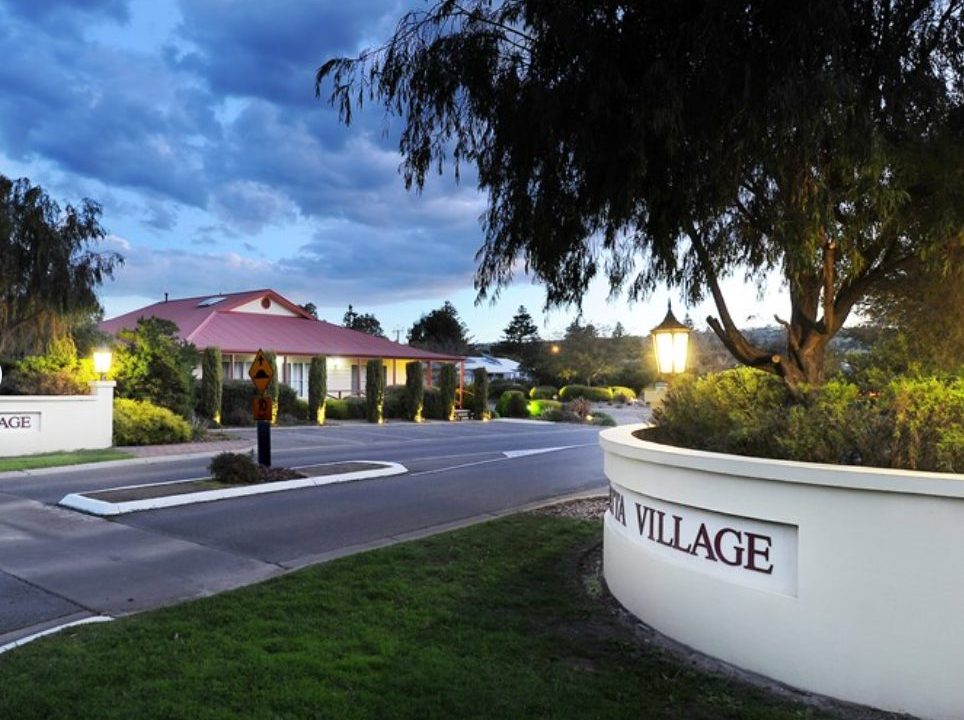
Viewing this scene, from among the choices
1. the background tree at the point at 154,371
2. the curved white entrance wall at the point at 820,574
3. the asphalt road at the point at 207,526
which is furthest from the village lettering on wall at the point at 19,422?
the curved white entrance wall at the point at 820,574

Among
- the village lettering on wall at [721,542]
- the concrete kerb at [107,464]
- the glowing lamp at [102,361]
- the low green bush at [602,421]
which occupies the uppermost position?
the glowing lamp at [102,361]

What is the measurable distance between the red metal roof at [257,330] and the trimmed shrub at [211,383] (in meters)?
5.94

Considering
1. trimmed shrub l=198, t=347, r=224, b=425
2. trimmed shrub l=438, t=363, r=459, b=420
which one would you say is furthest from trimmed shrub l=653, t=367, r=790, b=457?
trimmed shrub l=438, t=363, r=459, b=420

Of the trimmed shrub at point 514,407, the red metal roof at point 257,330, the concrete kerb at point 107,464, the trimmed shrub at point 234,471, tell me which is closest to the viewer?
the trimmed shrub at point 234,471

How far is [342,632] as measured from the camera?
5160 mm

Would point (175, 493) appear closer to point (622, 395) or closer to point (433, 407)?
point (433, 407)

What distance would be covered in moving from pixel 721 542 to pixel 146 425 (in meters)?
18.7

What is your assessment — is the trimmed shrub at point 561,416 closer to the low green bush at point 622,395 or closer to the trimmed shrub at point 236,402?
the trimmed shrub at point 236,402

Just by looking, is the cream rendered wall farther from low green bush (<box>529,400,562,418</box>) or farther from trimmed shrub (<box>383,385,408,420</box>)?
low green bush (<box>529,400,562,418</box>)

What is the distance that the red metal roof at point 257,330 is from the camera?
1358 inches

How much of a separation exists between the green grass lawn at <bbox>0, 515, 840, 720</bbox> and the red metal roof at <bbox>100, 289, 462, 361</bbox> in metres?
28.2

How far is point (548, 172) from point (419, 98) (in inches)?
52.5

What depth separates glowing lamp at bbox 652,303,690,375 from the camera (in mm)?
8375

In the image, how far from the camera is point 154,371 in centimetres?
2306
